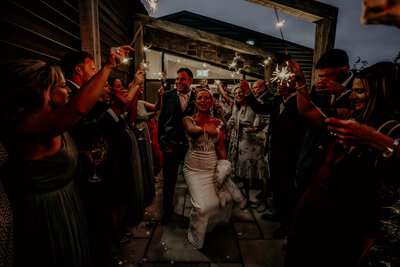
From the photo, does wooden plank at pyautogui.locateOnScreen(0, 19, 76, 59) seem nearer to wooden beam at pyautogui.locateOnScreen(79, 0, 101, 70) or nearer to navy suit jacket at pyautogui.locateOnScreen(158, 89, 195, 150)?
wooden beam at pyautogui.locateOnScreen(79, 0, 101, 70)

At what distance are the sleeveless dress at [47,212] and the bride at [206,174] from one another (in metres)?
1.68

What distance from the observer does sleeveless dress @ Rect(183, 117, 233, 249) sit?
9.21 feet

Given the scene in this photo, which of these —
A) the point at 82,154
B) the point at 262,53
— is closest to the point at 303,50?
the point at 262,53

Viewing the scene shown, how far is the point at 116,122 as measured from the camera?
235 cm

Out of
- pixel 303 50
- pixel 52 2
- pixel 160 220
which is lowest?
pixel 160 220

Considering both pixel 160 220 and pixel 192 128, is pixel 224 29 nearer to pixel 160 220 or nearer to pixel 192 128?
pixel 192 128

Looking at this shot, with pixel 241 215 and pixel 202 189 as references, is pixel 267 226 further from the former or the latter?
pixel 202 189

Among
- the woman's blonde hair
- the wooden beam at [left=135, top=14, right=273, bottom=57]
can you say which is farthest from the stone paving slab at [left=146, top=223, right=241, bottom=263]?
the wooden beam at [left=135, top=14, right=273, bottom=57]

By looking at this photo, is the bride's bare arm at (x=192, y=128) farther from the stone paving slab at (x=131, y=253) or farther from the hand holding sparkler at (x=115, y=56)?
the stone paving slab at (x=131, y=253)

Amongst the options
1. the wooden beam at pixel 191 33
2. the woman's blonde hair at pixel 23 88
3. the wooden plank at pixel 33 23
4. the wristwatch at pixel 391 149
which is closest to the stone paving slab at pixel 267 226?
the wristwatch at pixel 391 149

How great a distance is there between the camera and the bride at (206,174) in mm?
2861

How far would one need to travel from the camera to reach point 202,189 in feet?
9.80

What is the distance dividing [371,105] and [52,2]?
14.6 feet

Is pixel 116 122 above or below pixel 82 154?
above
